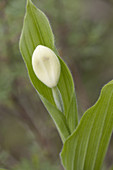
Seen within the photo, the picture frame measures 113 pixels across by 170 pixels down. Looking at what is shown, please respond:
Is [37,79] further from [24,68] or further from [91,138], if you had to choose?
[24,68]

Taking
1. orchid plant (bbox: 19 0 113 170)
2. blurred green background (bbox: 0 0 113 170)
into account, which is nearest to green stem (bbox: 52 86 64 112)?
orchid plant (bbox: 19 0 113 170)

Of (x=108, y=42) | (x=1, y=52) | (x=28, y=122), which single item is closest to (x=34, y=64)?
(x=1, y=52)

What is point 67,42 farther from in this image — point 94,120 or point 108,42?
point 94,120

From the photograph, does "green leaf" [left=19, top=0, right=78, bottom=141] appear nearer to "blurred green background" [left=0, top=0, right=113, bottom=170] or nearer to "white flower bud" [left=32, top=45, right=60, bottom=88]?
"white flower bud" [left=32, top=45, right=60, bottom=88]

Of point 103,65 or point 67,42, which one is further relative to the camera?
point 103,65

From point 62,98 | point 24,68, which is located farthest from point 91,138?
point 24,68

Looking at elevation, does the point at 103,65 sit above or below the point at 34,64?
below
